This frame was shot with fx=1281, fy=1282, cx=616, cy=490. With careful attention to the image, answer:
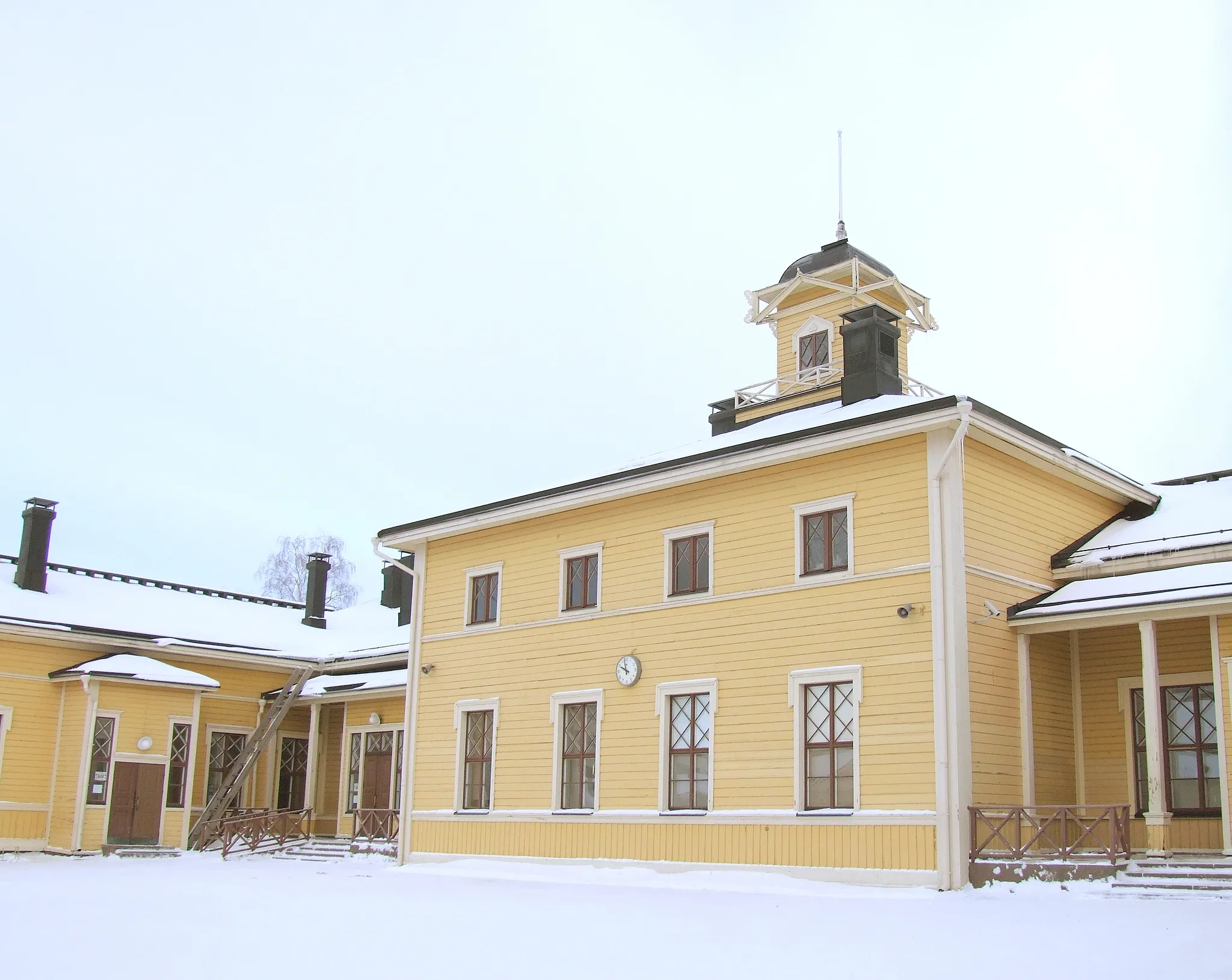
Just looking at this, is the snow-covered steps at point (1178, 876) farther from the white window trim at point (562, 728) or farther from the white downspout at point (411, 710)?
the white downspout at point (411, 710)

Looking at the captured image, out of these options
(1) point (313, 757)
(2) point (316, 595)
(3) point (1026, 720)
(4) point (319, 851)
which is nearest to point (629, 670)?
(3) point (1026, 720)

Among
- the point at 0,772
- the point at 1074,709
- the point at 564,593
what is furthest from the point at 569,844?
the point at 0,772

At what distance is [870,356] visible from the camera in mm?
19750

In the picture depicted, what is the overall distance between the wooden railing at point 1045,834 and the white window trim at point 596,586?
7.06m

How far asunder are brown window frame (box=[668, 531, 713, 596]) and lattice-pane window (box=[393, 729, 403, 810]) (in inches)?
370

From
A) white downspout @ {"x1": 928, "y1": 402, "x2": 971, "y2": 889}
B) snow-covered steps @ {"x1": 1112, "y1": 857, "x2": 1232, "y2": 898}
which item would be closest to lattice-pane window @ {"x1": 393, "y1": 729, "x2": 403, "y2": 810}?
white downspout @ {"x1": 928, "y1": 402, "x2": 971, "y2": 889}

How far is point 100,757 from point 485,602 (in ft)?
31.2

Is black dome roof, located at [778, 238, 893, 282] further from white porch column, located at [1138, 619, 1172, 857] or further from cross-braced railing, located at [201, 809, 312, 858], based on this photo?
cross-braced railing, located at [201, 809, 312, 858]

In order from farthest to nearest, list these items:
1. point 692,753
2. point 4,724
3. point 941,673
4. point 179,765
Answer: point 179,765 → point 4,724 → point 692,753 → point 941,673

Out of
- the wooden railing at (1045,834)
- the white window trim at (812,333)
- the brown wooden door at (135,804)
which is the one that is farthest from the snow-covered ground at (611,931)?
the white window trim at (812,333)

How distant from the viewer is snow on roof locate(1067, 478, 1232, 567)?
56.2 ft

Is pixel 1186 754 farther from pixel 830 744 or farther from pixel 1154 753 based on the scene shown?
pixel 830 744

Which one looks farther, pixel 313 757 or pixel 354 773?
pixel 313 757

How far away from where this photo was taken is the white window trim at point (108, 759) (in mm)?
25703
